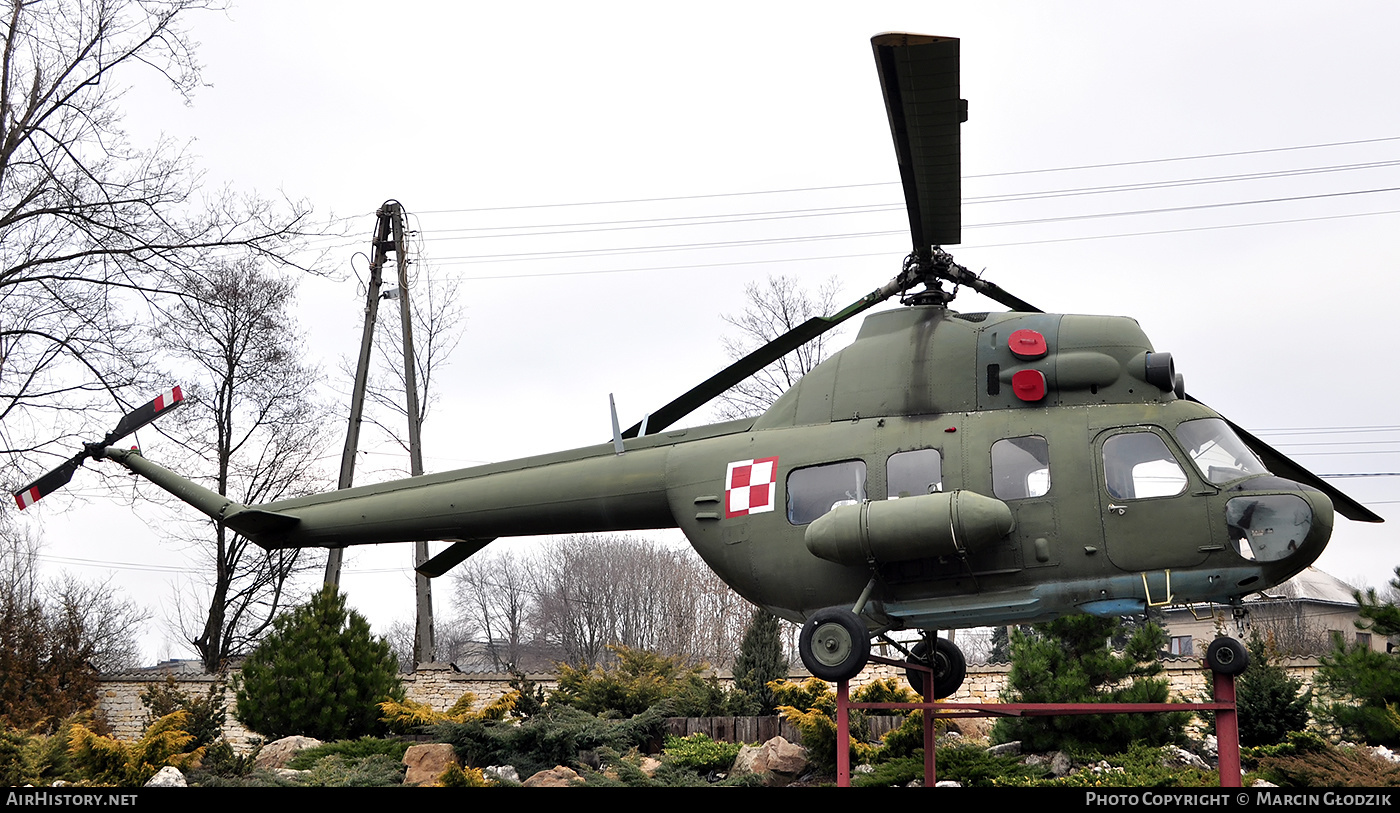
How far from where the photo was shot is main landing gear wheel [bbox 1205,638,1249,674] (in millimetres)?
7676

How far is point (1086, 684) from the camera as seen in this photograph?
12.6 meters

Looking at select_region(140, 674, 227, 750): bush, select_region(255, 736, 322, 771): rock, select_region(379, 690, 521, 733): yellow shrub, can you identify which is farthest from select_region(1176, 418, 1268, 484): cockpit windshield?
select_region(140, 674, 227, 750): bush

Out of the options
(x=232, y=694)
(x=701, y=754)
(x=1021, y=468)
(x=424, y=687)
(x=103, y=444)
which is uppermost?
(x=103, y=444)

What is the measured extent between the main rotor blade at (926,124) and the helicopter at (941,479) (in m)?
0.02

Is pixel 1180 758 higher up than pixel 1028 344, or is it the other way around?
pixel 1028 344

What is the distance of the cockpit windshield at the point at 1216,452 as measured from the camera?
7.58 m

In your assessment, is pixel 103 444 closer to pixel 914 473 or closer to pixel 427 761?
pixel 427 761

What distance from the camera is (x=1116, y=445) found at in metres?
7.83

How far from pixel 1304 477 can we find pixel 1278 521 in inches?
53.2

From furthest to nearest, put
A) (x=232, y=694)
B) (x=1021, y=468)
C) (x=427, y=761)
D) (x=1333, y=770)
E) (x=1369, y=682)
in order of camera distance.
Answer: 1. (x=232, y=694)
2. (x=427, y=761)
3. (x=1369, y=682)
4. (x=1333, y=770)
5. (x=1021, y=468)

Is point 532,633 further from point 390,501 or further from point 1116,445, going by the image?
point 1116,445

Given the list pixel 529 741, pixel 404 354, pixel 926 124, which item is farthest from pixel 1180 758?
pixel 404 354

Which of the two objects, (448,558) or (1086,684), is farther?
(1086,684)

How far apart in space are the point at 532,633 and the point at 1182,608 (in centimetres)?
5754
